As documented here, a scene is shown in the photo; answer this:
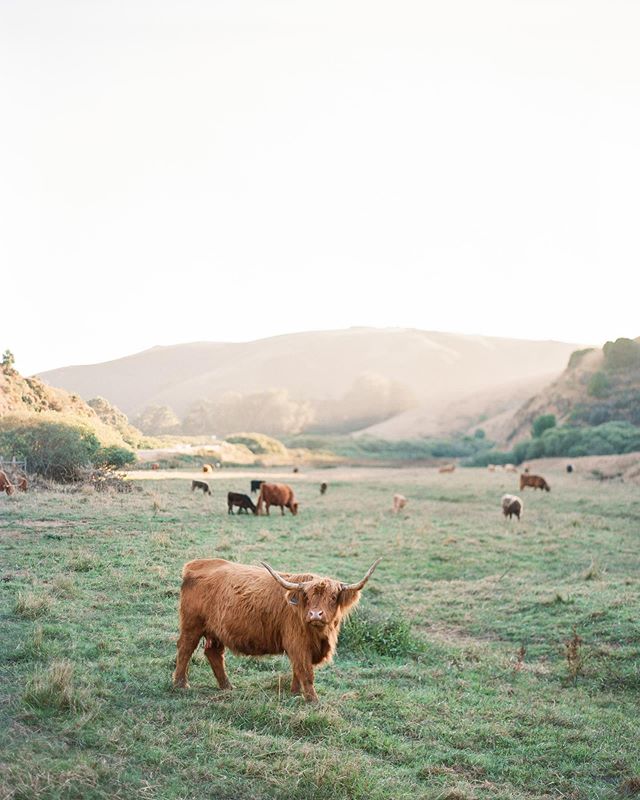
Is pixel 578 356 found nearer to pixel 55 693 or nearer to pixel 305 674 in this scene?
pixel 305 674

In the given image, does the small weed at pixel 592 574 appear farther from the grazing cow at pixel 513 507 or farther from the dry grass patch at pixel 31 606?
the dry grass patch at pixel 31 606

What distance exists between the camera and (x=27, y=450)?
1345 centimetres

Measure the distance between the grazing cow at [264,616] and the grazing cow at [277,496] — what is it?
55.4ft

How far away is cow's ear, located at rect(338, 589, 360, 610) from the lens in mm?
6508

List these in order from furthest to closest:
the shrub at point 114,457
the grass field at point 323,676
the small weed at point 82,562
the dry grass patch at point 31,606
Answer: the shrub at point 114,457, the small weed at point 82,562, the dry grass patch at point 31,606, the grass field at point 323,676

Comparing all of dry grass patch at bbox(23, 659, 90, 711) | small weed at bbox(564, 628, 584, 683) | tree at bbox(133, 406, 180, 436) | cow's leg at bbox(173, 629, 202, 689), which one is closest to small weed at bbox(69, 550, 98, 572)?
cow's leg at bbox(173, 629, 202, 689)

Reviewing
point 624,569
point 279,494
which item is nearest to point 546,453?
point 279,494

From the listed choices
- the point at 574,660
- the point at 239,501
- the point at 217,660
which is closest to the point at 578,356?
the point at 239,501

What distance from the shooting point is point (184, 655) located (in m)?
6.87

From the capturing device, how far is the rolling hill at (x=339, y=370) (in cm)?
2062

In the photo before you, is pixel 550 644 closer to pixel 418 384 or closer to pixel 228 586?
pixel 228 586

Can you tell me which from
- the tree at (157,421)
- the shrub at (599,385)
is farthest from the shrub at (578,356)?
the tree at (157,421)

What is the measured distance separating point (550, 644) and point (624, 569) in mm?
7160

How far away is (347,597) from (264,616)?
853 mm
